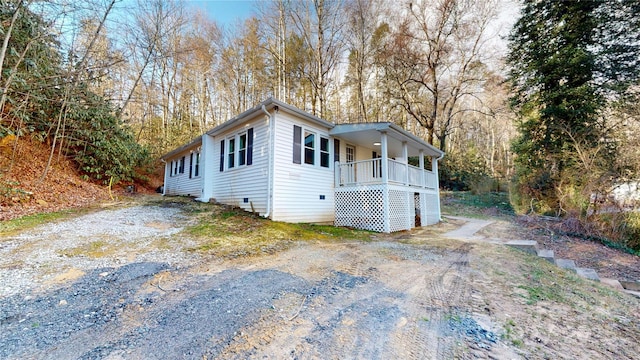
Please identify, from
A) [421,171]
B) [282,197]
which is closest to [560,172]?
[421,171]

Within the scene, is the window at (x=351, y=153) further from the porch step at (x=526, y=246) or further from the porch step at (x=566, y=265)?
the porch step at (x=566, y=265)

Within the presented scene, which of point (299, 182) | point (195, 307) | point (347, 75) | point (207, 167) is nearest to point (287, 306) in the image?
point (195, 307)

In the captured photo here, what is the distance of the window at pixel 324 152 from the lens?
32.1ft

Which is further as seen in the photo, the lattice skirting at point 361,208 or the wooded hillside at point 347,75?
the lattice skirting at point 361,208

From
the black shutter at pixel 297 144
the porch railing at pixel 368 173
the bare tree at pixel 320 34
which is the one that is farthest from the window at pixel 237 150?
the bare tree at pixel 320 34

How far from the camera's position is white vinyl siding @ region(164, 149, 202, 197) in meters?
13.1

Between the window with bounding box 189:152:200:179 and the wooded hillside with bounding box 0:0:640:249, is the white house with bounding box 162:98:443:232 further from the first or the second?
the wooded hillside with bounding box 0:0:640:249

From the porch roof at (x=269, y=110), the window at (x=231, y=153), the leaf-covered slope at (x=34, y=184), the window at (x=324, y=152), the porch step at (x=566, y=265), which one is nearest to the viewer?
the porch step at (x=566, y=265)

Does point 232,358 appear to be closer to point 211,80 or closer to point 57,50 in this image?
point 57,50

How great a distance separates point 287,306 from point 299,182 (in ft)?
20.1

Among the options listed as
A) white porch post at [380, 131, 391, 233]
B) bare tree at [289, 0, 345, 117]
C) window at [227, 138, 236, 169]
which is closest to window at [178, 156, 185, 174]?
window at [227, 138, 236, 169]

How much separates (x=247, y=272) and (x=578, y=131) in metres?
13.8

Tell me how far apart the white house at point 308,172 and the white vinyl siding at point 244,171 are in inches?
1.3

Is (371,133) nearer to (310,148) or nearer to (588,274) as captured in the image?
(310,148)
